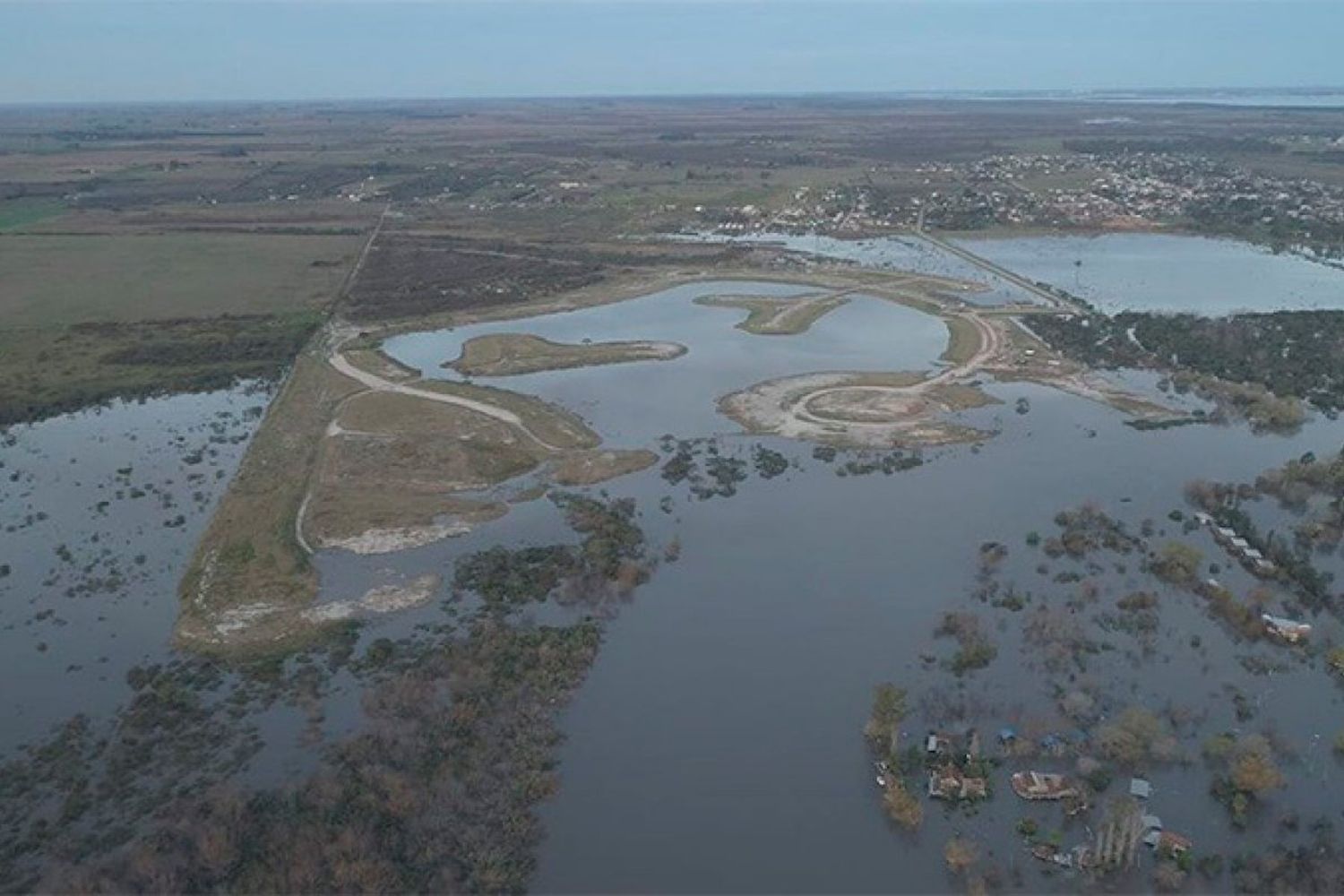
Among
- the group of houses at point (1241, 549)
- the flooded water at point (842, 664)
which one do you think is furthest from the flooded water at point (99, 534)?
the group of houses at point (1241, 549)

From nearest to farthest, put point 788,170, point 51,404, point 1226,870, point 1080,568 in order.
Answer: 1. point 1226,870
2. point 1080,568
3. point 51,404
4. point 788,170

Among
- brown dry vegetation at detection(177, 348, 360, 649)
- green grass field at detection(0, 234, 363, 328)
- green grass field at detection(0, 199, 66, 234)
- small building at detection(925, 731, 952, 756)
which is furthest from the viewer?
green grass field at detection(0, 199, 66, 234)

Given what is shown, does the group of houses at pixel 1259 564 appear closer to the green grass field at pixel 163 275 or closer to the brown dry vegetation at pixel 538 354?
the brown dry vegetation at pixel 538 354

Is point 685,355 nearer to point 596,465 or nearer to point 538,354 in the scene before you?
point 538,354

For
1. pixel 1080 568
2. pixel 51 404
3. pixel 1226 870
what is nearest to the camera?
pixel 1226 870

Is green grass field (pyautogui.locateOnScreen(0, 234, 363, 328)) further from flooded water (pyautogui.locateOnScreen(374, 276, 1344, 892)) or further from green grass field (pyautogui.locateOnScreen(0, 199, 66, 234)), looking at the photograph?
flooded water (pyautogui.locateOnScreen(374, 276, 1344, 892))

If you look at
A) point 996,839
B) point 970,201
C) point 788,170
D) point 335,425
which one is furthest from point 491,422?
point 788,170

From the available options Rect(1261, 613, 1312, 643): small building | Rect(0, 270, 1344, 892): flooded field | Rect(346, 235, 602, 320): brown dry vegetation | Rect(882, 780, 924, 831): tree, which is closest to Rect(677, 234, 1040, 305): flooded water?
Rect(346, 235, 602, 320): brown dry vegetation

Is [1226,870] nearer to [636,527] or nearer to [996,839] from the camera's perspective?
[996,839]
